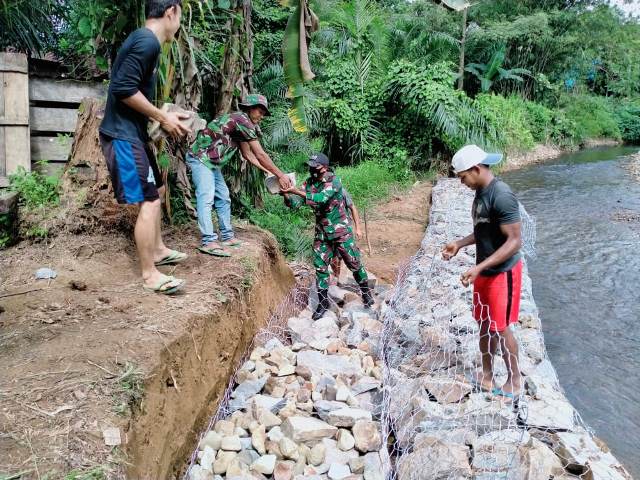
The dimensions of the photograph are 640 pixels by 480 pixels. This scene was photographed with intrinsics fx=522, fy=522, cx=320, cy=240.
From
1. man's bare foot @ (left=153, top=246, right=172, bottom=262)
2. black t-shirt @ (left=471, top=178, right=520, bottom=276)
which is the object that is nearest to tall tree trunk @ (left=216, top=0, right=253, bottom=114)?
man's bare foot @ (left=153, top=246, right=172, bottom=262)

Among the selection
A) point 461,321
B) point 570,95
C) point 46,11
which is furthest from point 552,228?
point 570,95

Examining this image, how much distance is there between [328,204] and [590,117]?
2193 cm

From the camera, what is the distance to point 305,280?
5902mm

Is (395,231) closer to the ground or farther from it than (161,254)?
closer to the ground

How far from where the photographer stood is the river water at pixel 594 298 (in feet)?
13.6

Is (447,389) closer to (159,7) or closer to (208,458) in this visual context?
(208,458)

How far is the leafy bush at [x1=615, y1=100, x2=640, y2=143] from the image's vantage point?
24000mm

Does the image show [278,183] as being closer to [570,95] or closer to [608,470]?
[608,470]

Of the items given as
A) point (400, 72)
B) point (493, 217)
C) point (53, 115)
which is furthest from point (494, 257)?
point (400, 72)

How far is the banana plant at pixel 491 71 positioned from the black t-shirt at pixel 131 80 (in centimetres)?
1717

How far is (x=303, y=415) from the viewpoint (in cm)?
326

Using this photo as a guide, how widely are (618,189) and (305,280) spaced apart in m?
10.1

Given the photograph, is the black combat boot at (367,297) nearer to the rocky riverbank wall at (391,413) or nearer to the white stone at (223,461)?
the rocky riverbank wall at (391,413)

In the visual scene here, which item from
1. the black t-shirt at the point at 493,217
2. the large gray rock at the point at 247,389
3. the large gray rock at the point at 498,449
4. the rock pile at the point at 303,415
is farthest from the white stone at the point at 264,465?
the black t-shirt at the point at 493,217
